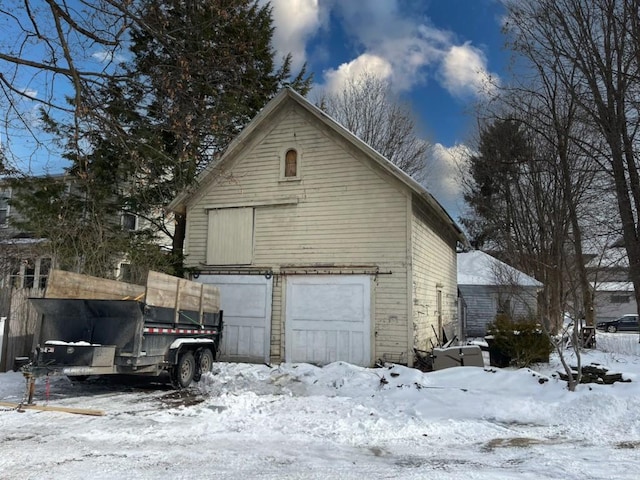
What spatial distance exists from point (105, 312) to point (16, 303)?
4.80m

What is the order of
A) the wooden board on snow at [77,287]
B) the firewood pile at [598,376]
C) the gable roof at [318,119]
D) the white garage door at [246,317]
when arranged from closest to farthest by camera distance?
the wooden board on snow at [77,287]
the firewood pile at [598,376]
the gable roof at [318,119]
the white garage door at [246,317]

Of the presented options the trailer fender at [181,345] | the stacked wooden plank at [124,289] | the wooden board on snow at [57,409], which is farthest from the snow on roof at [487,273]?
the wooden board on snow at [57,409]

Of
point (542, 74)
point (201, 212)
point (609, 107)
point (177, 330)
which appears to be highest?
point (542, 74)

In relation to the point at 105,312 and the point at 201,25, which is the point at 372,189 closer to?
the point at 201,25

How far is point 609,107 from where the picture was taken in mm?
18812

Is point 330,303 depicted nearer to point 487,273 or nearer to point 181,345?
point 181,345

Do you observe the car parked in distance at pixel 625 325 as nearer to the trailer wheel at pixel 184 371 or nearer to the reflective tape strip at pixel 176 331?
the reflective tape strip at pixel 176 331

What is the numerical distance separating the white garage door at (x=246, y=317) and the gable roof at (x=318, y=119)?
117 inches

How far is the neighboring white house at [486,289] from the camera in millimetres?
24953

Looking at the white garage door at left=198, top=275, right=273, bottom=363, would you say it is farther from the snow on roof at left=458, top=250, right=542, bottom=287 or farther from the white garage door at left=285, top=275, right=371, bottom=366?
the snow on roof at left=458, top=250, right=542, bottom=287

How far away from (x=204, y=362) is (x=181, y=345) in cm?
146

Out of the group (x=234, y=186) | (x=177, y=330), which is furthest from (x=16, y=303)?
(x=234, y=186)

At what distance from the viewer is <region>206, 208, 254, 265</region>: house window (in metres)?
14.7

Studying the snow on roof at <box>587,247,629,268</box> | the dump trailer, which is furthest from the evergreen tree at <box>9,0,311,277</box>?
the snow on roof at <box>587,247,629,268</box>
